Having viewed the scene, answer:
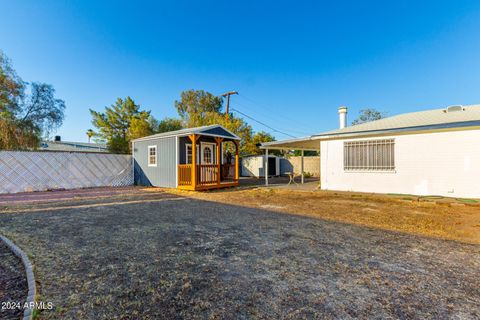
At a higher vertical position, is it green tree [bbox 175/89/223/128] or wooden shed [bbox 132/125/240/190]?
green tree [bbox 175/89/223/128]

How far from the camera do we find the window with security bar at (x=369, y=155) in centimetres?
844

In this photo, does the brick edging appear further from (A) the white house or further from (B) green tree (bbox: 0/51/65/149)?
(B) green tree (bbox: 0/51/65/149)

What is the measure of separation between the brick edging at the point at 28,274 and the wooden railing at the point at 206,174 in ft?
23.0

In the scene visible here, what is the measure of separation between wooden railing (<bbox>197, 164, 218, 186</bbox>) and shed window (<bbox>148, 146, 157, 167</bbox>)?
317 cm

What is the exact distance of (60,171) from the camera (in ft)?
36.0

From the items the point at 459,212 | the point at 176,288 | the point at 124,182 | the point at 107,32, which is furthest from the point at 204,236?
the point at 107,32

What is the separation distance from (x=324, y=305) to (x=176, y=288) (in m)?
1.34

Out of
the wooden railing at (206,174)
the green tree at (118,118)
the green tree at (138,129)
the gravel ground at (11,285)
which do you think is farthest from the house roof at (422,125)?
the green tree at (118,118)

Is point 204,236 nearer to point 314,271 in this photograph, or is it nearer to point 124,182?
point 314,271

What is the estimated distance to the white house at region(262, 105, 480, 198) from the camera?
7.00 metres

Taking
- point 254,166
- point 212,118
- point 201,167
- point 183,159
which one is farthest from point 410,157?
point 212,118

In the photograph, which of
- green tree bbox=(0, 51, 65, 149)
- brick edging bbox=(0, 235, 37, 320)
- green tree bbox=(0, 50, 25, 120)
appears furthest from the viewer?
green tree bbox=(0, 51, 65, 149)

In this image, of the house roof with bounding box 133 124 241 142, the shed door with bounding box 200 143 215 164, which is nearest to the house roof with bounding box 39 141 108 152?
the shed door with bounding box 200 143 215 164

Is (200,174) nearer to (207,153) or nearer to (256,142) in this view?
(207,153)
